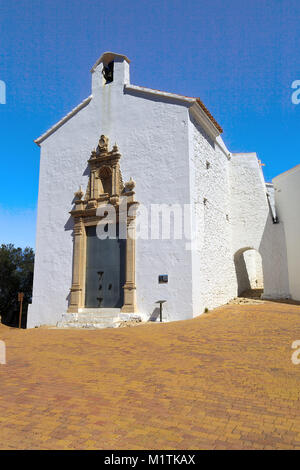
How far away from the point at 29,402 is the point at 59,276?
31.8 ft

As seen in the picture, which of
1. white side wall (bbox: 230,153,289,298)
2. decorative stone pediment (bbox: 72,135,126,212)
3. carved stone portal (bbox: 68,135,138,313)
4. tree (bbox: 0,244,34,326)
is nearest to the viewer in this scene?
carved stone portal (bbox: 68,135,138,313)

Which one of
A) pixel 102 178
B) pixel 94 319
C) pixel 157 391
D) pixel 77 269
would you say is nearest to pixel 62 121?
pixel 102 178

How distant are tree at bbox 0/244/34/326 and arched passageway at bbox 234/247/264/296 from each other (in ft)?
55.3

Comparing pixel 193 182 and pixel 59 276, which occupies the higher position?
pixel 193 182

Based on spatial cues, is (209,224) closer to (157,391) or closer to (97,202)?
(97,202)

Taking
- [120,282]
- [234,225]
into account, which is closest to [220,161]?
[234,225]

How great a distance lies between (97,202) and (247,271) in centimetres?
1030

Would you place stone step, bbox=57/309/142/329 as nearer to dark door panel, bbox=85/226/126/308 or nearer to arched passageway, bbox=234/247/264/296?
dark door panel, bbox=85/226/126/308

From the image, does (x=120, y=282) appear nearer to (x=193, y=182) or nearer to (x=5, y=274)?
(x=193, y=182)

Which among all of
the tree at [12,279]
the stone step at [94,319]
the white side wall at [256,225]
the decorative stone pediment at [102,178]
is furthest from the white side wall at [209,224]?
the tree at [12,279]

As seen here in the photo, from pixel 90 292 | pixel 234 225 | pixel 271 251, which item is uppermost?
pixel 234 225

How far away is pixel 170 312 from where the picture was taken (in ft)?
37.8

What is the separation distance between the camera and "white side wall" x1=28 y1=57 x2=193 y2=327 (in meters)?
11.9

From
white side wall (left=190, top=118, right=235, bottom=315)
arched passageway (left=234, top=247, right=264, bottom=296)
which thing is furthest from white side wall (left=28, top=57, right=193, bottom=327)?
arched passageway (left=234, top=247, right=264, bottom=296)
